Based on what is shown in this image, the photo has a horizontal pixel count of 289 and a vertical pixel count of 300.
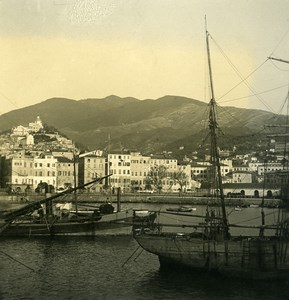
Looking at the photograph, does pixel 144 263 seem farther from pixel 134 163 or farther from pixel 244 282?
pixel 134 163

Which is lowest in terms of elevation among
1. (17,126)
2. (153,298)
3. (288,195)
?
(153,298)

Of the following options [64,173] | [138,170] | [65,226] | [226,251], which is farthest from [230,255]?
[138,170]

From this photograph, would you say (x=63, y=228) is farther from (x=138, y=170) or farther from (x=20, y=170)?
(x=138, y=170)

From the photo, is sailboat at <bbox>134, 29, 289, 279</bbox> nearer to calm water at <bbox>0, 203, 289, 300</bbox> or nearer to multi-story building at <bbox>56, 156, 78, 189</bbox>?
calm water at <bbox>0, 203, 289, 300</bbox>

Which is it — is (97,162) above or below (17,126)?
below

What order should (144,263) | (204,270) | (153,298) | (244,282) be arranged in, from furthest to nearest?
(144,263), (204,270), (244,282), (153,298)

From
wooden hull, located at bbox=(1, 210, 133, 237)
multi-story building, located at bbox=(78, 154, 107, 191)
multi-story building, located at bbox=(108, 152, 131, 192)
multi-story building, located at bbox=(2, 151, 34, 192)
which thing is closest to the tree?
multi-story building, located at bbox=(108, 152, 131, 192)

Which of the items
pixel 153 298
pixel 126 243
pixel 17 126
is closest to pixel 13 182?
pixel 17 126
